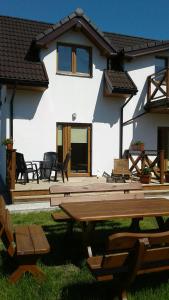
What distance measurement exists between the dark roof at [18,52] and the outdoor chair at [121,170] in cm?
378

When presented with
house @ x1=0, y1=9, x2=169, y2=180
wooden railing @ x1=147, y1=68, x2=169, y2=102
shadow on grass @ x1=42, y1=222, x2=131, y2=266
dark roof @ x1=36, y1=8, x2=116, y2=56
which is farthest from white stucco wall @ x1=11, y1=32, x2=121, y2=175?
shadow on grass @ x1=42, y1=222, x2=131, y2=266

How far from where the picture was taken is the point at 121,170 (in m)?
11.3

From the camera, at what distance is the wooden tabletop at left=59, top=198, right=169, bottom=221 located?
406 centimetres

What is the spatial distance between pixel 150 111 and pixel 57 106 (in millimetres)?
3641

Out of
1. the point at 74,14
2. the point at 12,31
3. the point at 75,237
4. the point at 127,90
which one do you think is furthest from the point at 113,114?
the point at 75,237

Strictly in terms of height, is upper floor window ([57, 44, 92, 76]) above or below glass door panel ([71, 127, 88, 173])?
above

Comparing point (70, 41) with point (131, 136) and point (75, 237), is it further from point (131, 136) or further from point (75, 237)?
point (75, 237)

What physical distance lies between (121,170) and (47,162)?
2.63 m

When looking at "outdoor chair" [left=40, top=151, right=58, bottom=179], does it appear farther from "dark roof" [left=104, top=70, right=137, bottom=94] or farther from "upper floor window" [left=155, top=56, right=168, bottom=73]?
"upper floor window" [left=155, top=56, right=168, bottom=73]

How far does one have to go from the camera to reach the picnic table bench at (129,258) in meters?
2.96

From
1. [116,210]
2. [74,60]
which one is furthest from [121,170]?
[116,210]

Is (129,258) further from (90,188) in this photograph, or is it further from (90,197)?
(90,188)

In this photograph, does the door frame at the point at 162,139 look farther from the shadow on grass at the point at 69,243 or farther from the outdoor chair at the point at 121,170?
the shadow on grass at the point at 69,243

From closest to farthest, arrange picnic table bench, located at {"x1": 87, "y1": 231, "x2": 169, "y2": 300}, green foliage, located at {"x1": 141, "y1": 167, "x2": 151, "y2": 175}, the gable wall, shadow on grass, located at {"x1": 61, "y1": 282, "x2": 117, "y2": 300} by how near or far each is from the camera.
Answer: picnic table bench, located at {"x1": 87, "y1": 231, "x2": 169, "y2": 300} < shadow on grass, located at {"x1": 61, "y1": 282, "x2": 117, "y2": 300} < green foliage, located at {"x1": 141, "y1": 167, "x2": 151, "y2": 175} < the gable wall
